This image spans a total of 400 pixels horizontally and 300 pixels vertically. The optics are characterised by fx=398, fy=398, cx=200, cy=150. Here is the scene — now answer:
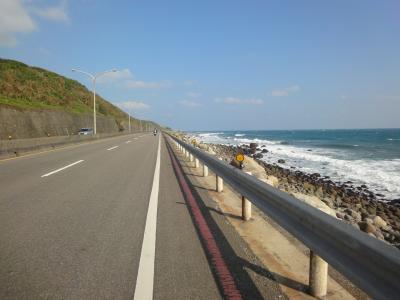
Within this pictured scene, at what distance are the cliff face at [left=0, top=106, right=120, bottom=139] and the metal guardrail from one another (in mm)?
32043

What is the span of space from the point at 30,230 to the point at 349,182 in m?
22.7

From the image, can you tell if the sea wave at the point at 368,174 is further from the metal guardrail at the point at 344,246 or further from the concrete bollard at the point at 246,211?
the metal guardrail at the point at 344,246

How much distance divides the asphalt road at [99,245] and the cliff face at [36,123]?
26915 mm

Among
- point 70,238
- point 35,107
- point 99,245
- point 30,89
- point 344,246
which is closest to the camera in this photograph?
point 344,246

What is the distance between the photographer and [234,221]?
6.74 m

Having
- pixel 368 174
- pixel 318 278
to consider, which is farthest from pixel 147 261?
pixel 368 174

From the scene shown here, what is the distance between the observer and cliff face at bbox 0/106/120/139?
111ft

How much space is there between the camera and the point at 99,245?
520cm

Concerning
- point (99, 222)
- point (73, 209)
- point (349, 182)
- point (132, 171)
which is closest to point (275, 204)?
point (99, 222)

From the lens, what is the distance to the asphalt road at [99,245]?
3889 millimetres

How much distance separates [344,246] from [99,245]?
10.9 feet

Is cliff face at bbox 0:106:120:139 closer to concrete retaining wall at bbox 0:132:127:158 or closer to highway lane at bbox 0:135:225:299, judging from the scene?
concrete retaining wall at bbox 0:132:127:158

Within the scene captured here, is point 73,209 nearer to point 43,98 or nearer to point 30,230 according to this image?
point 30,230

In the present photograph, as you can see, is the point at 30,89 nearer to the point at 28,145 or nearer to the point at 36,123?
the point at 36,123
